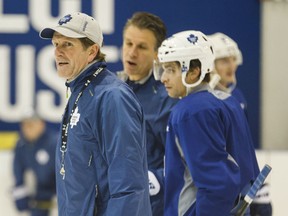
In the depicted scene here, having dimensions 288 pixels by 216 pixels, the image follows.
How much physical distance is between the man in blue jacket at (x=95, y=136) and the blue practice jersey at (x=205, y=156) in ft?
1.03

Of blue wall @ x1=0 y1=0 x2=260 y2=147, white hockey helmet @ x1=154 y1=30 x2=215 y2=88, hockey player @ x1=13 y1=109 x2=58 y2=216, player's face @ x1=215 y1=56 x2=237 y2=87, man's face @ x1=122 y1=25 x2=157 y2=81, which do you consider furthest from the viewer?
blue wall @ x1=0 y1=0 x2=260 y2=147

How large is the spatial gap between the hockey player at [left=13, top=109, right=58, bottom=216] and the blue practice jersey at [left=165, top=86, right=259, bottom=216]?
11.0ft

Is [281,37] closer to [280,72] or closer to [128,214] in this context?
Answer: [280,72]

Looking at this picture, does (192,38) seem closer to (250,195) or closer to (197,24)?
(250,195)

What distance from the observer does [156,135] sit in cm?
330

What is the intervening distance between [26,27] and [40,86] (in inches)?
18.7

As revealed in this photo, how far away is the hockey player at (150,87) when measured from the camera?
3301 mm

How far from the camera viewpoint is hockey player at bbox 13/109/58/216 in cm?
623

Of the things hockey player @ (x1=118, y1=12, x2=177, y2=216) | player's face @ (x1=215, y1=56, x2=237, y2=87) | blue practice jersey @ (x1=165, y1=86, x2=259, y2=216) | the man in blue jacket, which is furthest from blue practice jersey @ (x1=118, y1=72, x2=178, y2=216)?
player's face @ (x1=215, y1=56, x2=237, y2=87)

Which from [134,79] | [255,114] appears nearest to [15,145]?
[255,114]

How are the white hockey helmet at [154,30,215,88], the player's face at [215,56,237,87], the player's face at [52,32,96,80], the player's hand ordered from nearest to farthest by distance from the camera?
the player's face at [52,32,96,80]
the white hockey helmet at [154,30,215,88]
the player's hand
the player's face at [215,56,237,87]

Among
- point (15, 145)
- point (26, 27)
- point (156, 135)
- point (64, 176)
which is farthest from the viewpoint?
point (26, 27)

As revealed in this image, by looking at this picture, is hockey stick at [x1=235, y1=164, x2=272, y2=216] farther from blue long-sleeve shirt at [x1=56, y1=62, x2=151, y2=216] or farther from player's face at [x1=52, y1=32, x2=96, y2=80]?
player's face at [x1=52, y1=32, x2=96, y2=80]

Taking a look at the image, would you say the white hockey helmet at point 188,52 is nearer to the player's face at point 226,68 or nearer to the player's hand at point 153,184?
the player's hand at point 153,184
